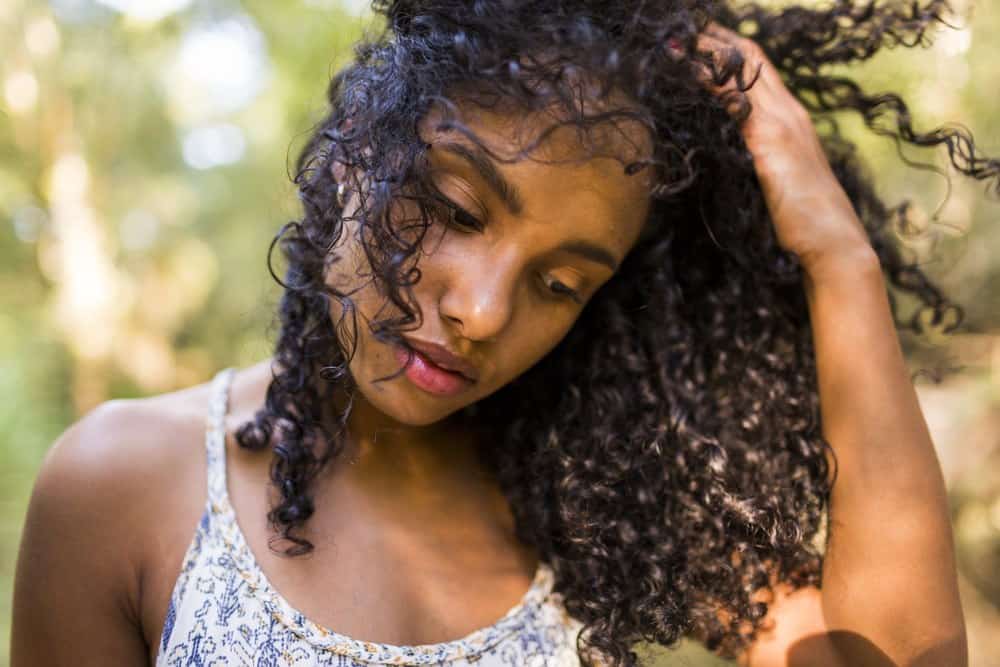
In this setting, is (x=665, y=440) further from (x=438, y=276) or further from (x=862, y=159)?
(x=862, y=159)

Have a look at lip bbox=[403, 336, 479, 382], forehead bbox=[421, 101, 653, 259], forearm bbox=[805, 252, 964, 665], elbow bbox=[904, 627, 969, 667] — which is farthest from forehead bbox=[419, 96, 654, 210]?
elbow bbox=[904, 627, 969, 667]

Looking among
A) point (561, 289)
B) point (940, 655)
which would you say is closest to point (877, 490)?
point (940, 655)

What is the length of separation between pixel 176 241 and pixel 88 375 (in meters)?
2.03

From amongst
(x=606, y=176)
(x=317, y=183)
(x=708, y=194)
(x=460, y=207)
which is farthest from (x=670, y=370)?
(x=317, y=183)

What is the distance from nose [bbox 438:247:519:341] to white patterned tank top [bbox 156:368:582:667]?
0.52 m

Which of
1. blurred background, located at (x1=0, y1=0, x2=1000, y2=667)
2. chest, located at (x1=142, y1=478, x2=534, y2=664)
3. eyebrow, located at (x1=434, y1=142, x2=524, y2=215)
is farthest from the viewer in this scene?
blurred background, located at (x1=0, y1=0, x2=1000, y2=667)

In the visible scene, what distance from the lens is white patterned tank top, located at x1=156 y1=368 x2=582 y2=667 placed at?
1344mm

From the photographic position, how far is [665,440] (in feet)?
5.63

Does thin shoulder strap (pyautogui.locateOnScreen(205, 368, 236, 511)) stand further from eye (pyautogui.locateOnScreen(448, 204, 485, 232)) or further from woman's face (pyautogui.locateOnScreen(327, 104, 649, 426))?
eye (pyautogui.locateOnScreen(448, 204, 485, 232))

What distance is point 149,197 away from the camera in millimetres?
8875

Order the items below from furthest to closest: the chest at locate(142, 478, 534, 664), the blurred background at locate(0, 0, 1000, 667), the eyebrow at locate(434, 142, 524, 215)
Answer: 1. the blurred background at locate(0, 0, 1000, 667)
2. the chest at locate(142, 478, 534, 664)
3. the eyebrow at locate(434, 142, 524, 215)

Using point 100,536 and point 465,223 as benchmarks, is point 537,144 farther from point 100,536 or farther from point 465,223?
point 100,536

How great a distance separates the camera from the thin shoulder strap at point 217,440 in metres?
1.46

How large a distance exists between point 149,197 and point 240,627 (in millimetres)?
8381
